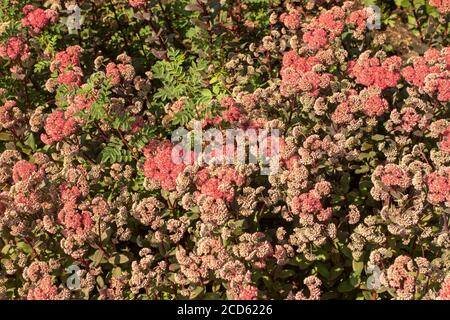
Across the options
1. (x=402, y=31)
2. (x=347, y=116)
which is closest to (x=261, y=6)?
(x=402, y=31)

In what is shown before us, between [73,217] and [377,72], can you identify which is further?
[377,72]

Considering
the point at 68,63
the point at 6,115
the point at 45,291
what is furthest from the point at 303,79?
the point at 6,115

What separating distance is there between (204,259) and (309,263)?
1.22 meters

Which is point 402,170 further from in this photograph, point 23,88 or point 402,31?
point 23,88

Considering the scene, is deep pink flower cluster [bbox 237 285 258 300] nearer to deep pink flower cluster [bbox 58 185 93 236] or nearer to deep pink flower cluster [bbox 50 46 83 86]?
deep pink flower cluster [bbox 58 185 93 236]

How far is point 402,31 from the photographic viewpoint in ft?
26.6

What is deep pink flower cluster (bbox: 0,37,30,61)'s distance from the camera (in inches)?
251

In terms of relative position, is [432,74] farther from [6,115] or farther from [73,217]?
[6,115]

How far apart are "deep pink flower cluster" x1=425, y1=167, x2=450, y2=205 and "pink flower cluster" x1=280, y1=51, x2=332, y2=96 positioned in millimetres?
1456

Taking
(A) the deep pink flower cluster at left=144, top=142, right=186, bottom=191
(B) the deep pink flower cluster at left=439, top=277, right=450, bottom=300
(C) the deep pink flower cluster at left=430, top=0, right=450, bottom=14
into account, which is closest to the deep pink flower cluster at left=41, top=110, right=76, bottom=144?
(A) the deep pink flower cluster at left=144, top=142, right=186, bottom=191

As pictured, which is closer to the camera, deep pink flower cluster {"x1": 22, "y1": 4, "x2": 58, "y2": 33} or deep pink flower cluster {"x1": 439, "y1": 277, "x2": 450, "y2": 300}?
deep pink flower cluster {"x1": 439, "y1": 277, "x2": 450, "y2": 300}

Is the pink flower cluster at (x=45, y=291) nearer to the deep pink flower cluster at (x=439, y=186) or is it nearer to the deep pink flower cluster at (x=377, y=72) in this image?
the deep pink flower cluster at (x=439, y=186)

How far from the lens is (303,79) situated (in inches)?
217

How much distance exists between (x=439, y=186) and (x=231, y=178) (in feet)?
6.03
